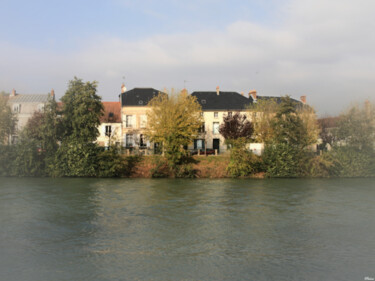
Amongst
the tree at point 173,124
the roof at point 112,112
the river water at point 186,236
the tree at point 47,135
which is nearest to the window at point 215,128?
the tree at point 173,124

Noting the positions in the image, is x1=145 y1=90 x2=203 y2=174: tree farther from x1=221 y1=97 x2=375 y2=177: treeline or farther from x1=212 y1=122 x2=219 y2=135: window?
x1=212 y1=122 x2=219 y2=135: window

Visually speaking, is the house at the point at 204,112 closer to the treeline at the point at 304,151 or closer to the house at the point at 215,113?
the house at the point at 215,113

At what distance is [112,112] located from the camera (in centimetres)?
A: 5903

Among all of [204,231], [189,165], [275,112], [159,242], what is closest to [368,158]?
[275,112]

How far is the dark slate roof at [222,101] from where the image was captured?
5925 centimetres

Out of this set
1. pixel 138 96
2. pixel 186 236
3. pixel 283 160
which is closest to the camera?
pixel 186 236

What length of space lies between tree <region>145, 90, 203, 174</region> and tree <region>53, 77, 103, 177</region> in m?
7.80

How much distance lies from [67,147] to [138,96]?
18006mm

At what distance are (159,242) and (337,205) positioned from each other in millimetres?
14258

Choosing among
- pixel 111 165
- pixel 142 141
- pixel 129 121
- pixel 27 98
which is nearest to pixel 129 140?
pixel 142 141

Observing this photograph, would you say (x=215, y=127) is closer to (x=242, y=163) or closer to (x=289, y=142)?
(x=289, y=142)

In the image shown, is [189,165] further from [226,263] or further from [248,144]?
[226,263]

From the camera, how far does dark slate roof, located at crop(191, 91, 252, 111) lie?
194ft

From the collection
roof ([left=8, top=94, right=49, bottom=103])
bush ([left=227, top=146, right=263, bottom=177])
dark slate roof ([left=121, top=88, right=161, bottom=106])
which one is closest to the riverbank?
bush ([left=227, top=146, right=263, bottom=177])
